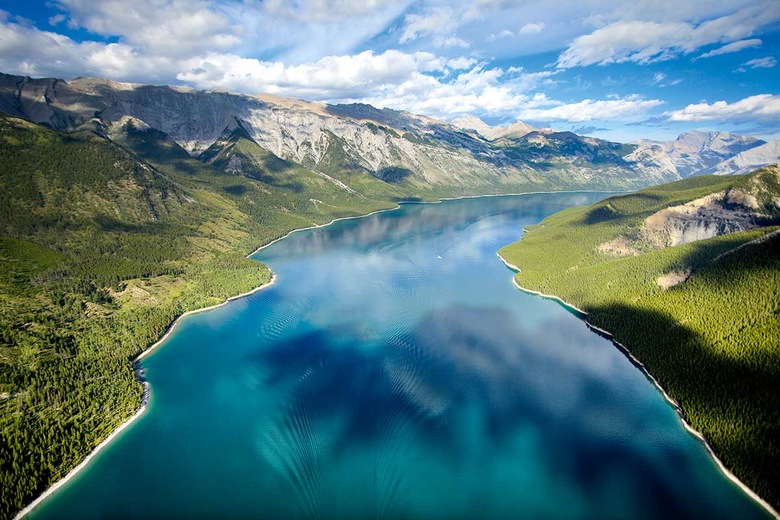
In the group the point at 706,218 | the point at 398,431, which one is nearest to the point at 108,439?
the point at 398,431

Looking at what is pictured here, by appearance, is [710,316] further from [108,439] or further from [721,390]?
[108,439]

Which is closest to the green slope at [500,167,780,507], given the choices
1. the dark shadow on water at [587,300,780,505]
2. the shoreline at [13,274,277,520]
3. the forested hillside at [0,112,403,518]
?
the dark shadow on water at [587,300,780,505]

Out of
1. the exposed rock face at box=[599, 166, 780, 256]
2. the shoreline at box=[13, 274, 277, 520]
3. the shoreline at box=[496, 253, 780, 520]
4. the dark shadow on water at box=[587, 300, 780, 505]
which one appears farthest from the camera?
the exposed rock face at box=[599, 166, 780, 256]

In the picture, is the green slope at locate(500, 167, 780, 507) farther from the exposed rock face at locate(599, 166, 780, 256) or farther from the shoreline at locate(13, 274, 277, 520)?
the shoreline at locate(13, 274, 277, 520)

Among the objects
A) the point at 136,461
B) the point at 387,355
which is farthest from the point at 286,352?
the point at 136,461

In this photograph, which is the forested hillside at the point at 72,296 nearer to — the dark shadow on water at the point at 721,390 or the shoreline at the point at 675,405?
the shoreline at the point at 675,405

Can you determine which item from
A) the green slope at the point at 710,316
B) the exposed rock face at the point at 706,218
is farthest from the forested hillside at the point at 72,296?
the exposed rock face at the point at 706,218
